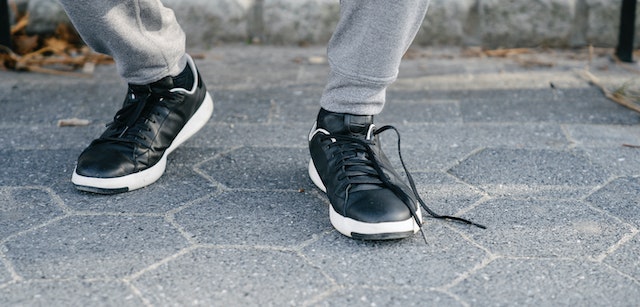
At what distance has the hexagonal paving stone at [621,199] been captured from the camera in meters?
1.66

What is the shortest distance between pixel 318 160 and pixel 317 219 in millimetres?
150

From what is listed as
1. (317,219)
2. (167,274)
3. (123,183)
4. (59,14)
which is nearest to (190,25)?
(59,14)

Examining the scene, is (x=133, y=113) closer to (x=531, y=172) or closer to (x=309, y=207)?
(x=309, y=207)

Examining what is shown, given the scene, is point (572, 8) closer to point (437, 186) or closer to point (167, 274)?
point (437, 186)

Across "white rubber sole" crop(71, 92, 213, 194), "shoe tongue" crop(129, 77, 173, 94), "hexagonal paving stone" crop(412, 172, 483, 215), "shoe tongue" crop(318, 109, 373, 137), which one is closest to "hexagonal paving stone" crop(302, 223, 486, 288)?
"hexagonal paving stone" crop(412, 172, 483, 215)

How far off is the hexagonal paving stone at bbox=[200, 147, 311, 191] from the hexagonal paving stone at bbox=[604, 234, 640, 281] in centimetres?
69

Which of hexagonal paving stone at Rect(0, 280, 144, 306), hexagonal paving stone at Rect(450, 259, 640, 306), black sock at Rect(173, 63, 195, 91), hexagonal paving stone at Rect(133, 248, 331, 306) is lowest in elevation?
hexagonal paving stone at Rect(450, 259, 640, 306)

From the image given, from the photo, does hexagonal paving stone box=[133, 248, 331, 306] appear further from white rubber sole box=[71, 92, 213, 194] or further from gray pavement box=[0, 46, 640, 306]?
white rubber sole box=[71, 92, 213, 194]

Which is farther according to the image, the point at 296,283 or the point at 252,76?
the point at 252,76

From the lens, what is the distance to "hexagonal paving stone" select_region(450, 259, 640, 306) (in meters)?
1.31

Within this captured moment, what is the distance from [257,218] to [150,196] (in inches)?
10.9

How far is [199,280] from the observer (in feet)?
4.49

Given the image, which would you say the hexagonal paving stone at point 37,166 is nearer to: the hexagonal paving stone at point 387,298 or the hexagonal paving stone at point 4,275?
the hexagonal paving stone at point 4,275

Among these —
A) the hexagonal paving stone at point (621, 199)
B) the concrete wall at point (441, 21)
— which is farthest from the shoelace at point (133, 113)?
the concrete wall at point (441, 21)
